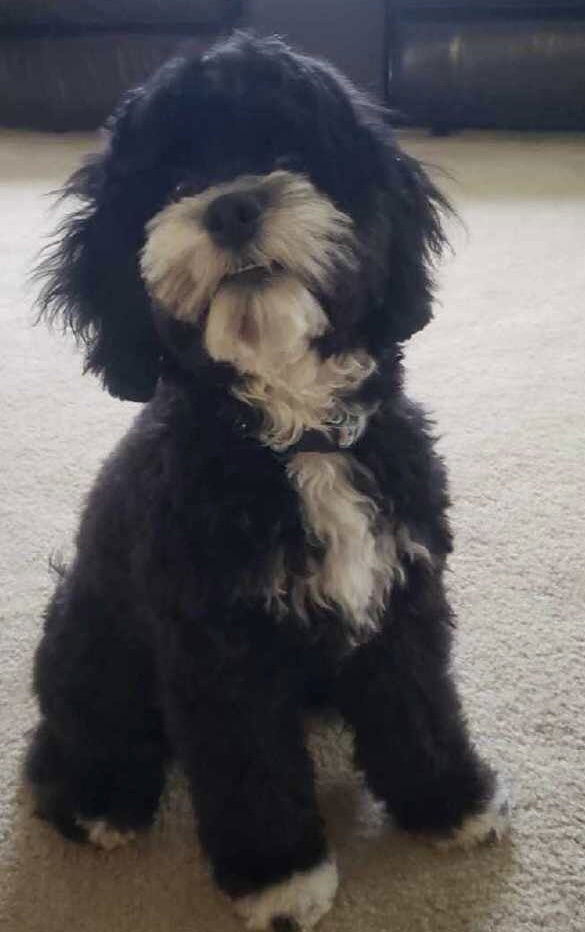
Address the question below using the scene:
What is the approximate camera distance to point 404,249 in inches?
41.1

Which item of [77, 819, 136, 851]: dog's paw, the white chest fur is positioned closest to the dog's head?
the white chest fur

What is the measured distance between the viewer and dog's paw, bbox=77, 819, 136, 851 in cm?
124

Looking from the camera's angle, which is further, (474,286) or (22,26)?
(22,26)

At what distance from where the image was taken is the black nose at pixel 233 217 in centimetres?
89

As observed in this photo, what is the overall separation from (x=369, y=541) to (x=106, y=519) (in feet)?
0.97

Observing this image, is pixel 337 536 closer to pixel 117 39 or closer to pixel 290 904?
pixel 290 904

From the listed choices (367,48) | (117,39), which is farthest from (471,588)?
(117,39)

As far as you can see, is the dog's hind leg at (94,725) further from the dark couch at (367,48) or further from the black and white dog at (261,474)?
the dark couch at (367,48)

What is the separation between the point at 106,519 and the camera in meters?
1.16

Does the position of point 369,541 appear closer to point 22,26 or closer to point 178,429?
point 178,429

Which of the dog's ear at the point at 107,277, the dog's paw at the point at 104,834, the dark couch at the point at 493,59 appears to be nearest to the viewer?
the dog's ear at the point at 107,277

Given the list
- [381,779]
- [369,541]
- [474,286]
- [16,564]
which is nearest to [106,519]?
[369,541]

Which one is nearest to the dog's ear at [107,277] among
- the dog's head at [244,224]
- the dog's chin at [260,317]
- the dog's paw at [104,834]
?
the dog's head at [244,224]

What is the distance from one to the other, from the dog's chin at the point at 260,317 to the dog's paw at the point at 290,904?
21.9 inches
